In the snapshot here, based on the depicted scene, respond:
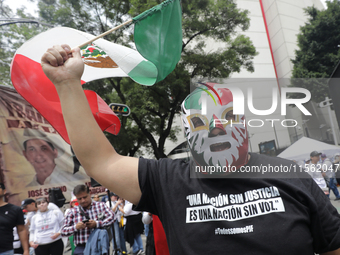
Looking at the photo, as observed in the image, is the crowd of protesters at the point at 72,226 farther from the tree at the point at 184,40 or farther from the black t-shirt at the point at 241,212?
the tree at the point at 184,40

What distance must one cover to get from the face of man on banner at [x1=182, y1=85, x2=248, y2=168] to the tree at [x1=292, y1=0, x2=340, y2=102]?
45.5ft

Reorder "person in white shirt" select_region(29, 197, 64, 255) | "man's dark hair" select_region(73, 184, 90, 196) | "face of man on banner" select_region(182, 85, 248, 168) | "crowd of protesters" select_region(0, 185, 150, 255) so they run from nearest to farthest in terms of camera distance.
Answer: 1. "face of man on banner" select_region(182, 85, 248, 168)
2. "crowd of protesters" select_region(0, 185, 150, 255)
3. "man's dark hair" select_region(73, 184, 90, 196)
4. "person in white shirt" select_region(29, 197, 64, 255)

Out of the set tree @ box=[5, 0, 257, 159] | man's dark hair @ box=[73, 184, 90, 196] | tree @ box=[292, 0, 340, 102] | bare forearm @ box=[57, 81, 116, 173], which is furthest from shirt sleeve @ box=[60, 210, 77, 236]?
tree @ box=[292, 0, 340, 102]

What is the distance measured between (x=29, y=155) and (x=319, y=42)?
1533 cm

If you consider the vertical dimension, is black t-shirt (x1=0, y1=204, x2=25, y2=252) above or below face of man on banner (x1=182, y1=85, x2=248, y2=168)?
below

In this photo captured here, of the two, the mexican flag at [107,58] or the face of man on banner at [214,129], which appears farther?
the mexican flag at [107,58]

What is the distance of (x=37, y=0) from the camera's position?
12477mm

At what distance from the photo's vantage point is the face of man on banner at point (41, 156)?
25.1 feet

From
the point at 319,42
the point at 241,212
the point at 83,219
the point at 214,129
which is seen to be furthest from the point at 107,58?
the point at 319,42

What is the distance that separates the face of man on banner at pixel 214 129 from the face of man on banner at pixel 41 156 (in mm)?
7356

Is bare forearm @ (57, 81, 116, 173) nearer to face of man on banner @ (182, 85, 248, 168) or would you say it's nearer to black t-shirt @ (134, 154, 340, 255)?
black t-shirt @ (134, 154, 340, 255)

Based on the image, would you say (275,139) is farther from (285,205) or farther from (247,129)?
(285,205)

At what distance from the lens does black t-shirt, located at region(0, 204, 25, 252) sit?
13.0 feet

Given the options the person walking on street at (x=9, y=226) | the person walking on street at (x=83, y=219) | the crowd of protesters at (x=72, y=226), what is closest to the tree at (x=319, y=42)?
the crowd of protesters at (x=72, y=226)
